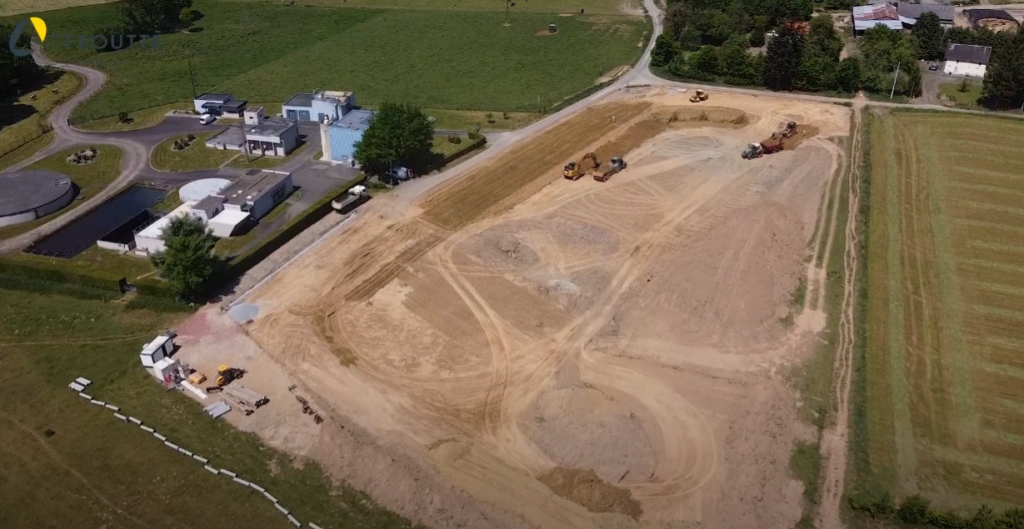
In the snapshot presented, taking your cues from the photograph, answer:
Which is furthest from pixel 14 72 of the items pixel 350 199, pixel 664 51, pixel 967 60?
pixel 967 60

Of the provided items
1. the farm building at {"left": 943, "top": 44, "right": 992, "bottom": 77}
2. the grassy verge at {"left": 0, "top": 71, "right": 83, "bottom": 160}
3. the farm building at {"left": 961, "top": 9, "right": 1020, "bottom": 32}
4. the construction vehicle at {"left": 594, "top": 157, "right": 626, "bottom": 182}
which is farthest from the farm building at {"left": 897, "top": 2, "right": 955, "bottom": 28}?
the grassy verge at {"left": 0, "top": 71, "right": 83, "bottom": 160}

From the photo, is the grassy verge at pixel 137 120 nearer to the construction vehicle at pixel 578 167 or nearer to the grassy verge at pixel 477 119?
the grassy verge at pixel 477 119

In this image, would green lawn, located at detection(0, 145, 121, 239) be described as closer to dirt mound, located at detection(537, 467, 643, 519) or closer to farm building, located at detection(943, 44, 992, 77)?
dirt mound, located at detection(537, 467, 643, 519)

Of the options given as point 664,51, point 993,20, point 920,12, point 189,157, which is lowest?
point 189,157

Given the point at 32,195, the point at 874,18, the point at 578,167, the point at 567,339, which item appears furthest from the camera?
the point at 874,18

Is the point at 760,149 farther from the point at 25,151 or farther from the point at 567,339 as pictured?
the point at 25,151

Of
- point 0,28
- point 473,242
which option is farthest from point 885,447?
point 0,28

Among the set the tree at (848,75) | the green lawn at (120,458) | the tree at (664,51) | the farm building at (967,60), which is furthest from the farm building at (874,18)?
the green lawn at (120,458)
